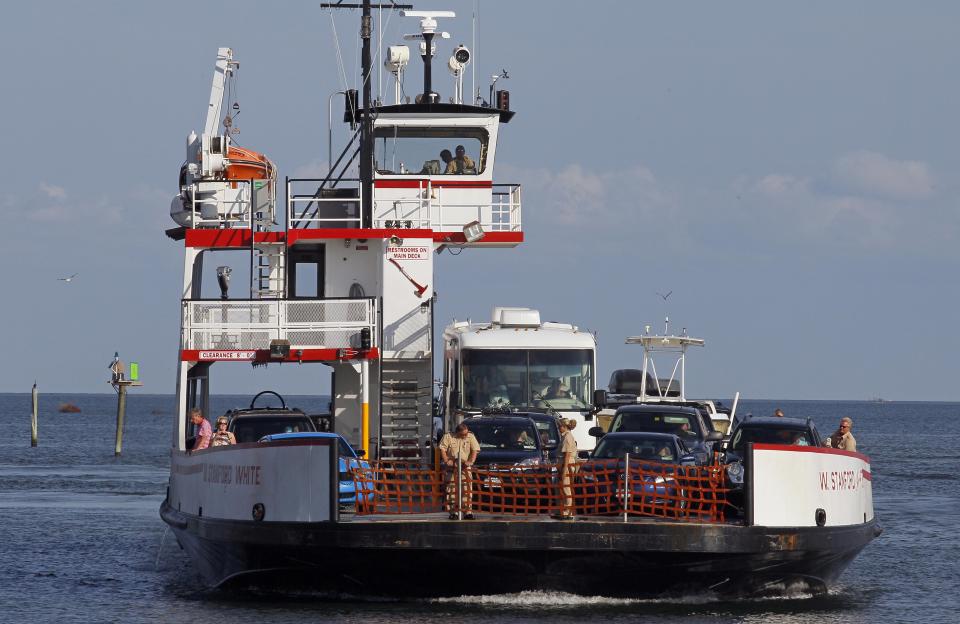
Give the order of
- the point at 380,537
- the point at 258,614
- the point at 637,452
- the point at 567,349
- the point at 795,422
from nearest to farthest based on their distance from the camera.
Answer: the point at 380,537
the point at 258,614
the point at 637,452
the point at 795,422
the point at 567,349

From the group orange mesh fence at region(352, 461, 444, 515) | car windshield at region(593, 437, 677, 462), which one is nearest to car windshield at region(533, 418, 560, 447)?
car windshield at region(593, 437, 677, 462)

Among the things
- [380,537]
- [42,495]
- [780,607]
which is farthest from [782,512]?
[42,495]

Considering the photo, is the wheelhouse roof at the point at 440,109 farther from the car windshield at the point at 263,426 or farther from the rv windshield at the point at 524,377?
Answer: the car windshield at the point at 263,426

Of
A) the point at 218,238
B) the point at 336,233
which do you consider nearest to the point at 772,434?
the point at 336,233

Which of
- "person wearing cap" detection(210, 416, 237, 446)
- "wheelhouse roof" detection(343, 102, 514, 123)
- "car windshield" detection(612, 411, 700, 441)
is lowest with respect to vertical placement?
"person wearing cap" detection(210, 416, 237, 446)

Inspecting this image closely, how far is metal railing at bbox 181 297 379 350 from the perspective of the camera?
24.1 metres

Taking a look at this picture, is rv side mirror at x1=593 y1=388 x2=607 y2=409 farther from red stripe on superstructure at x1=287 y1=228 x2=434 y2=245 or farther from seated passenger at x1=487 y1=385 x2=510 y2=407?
red stripe on superstructure at x1=287 y1=228 x2=434 y2=245

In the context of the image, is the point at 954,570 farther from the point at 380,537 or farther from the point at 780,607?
the point at 380,537

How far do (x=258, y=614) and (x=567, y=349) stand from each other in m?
10.3

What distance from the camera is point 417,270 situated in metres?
26.5

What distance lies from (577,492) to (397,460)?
9.11ft

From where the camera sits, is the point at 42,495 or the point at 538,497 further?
the point at 42,495

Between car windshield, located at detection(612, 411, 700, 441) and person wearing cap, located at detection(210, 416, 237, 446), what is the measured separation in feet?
25.0

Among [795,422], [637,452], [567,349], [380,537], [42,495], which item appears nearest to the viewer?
[380,537]
